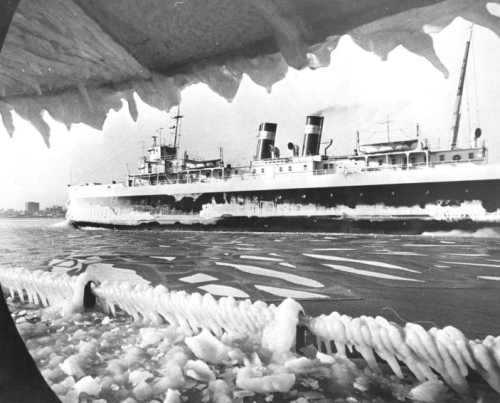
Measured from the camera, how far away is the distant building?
4.30 ft

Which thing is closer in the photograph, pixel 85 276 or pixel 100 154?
pixel 85 276

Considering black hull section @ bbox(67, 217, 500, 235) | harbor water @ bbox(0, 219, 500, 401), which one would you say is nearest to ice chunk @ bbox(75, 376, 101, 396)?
harbor water @ bbox(0, 219, 500, 401)

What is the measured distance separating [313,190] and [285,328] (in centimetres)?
61

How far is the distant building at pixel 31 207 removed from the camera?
1.31 metres

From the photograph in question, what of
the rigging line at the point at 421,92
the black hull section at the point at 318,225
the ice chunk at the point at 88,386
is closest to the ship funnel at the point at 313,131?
the rigging line at the point at 421,92

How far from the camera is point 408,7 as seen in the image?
845 millimetres

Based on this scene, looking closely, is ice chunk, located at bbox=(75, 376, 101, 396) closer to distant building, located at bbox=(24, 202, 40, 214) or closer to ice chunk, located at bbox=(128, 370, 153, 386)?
ice chunk, located at bbox=(128, 370, 153, 386)

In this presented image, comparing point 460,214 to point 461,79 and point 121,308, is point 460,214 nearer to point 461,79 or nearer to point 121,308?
point 461,79

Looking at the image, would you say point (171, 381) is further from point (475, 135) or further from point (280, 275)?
point (475, 135)

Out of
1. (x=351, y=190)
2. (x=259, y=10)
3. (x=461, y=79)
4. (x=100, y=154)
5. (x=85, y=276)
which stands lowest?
(x=85, y=276)

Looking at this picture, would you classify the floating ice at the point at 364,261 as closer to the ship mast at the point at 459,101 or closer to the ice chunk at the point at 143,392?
the ship mast at the point at 459,101

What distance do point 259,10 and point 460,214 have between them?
2.76 ft

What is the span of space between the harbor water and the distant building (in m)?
0.04

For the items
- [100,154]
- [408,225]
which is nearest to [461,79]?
[408,225]
